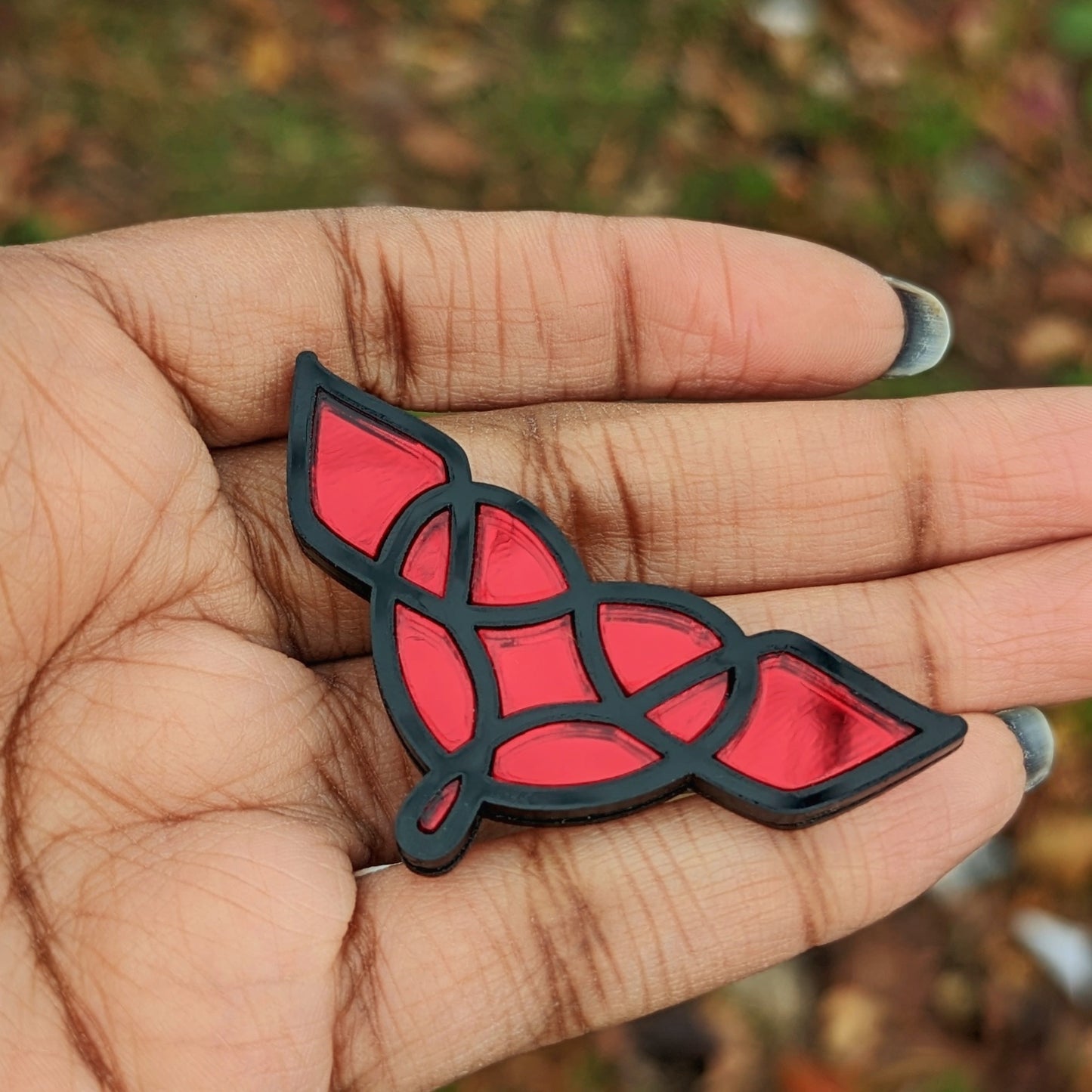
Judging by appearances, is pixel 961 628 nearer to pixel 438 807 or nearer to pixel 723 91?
pixel 438 807

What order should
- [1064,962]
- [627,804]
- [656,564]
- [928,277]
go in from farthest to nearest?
1. [928,277]
2. [1064,962]
3. [656,564]
4. [627,804]

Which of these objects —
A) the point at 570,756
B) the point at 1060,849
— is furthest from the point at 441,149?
the point at 1060,849

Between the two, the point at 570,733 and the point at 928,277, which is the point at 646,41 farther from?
the point at 570,733

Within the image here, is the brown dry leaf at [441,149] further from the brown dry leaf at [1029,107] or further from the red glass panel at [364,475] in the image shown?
the red glass panel at [364,475]

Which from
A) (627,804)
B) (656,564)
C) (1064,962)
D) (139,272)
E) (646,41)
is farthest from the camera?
(646,41)

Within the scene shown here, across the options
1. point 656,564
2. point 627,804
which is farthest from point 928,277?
point 627,804

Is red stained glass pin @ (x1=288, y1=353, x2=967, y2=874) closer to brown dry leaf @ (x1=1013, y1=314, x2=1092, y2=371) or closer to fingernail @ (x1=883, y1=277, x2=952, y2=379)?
fingernail @ (x1=883, y1=277, x2=952, y2=379)

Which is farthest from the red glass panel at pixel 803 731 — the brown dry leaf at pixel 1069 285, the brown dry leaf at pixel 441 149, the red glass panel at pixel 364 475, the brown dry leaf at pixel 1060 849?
the brown dry leaf at pixel 441 149
